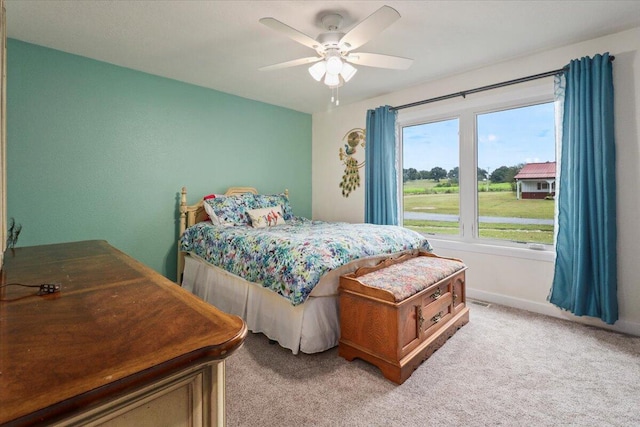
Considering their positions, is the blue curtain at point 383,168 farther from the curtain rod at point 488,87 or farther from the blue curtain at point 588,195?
the blue curtain at point 588,195

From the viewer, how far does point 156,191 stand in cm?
336

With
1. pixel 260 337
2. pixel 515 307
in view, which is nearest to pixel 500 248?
pixel 515 307

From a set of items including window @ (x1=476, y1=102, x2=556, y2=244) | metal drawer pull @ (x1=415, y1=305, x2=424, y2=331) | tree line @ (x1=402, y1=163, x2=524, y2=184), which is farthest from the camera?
tree line @ (x1=402, y1=163, x2=524, y2=184)

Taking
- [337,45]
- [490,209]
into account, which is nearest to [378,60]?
[337,45]

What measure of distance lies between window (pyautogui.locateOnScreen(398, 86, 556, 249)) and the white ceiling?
0.54m

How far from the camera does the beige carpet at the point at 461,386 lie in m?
1.54

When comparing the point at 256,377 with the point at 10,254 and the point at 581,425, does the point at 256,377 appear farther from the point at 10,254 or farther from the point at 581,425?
the point at 581,425

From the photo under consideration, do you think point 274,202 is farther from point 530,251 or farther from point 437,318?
point 530,251

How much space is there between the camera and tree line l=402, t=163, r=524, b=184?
3.23m

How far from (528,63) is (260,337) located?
349 centimetres

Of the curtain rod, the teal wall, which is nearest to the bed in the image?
the teal wall

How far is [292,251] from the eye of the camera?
211 centimetres

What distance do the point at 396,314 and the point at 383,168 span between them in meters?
2.40

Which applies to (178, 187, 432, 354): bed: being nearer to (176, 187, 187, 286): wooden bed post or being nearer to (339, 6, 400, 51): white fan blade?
(176, 187, 187, 286): wooden bed post
